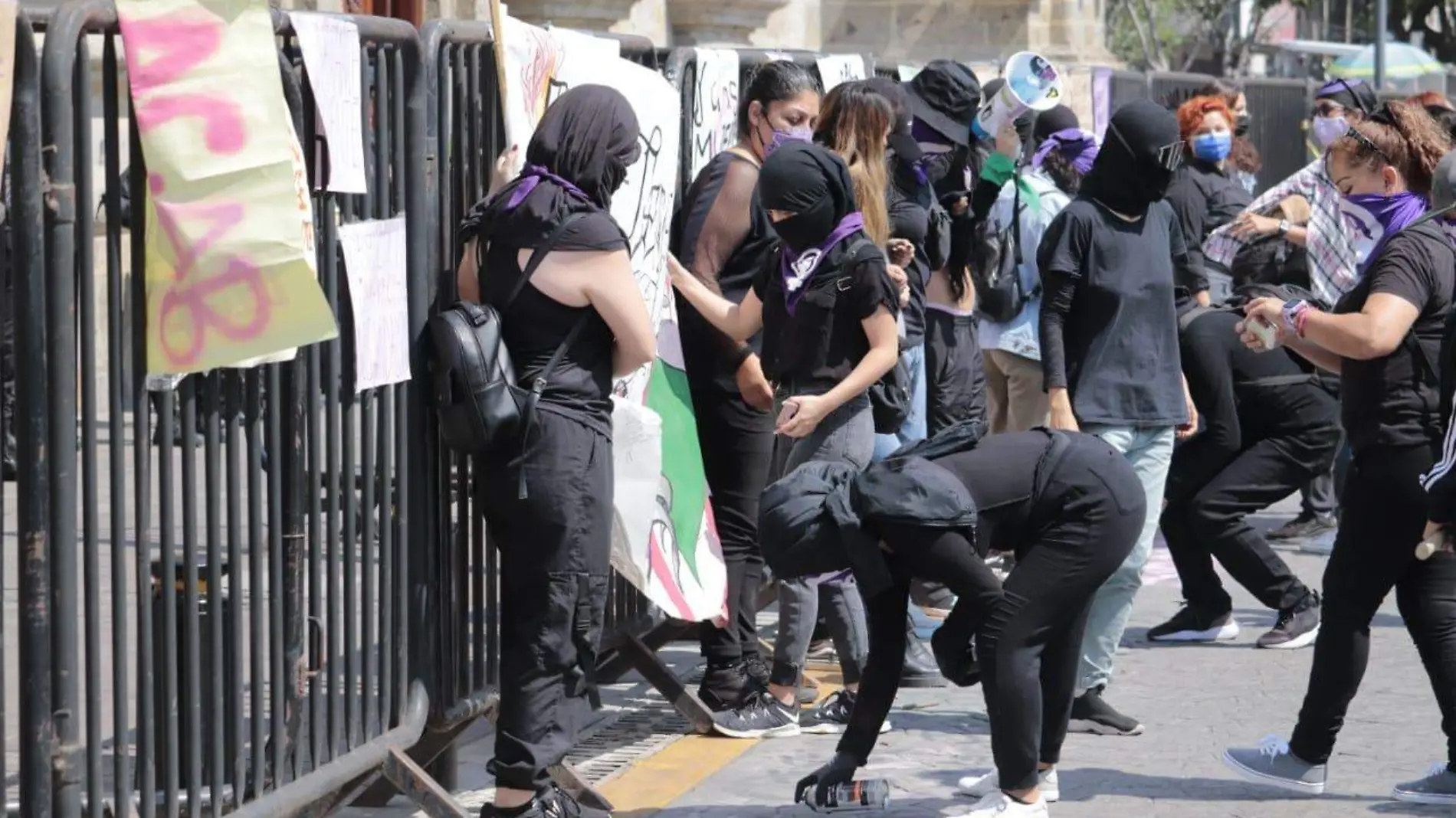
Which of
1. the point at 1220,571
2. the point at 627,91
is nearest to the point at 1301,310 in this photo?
the point at 627,91

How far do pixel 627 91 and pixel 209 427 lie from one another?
2.13 meters

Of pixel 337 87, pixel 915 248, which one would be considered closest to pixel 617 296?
pixel 337 87

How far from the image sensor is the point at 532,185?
16.8ft

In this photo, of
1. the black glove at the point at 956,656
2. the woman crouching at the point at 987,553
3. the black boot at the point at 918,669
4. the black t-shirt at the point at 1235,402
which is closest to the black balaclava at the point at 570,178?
the woman crouching at the point at 987,553

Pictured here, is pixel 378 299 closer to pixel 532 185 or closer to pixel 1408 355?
pixel 532 185

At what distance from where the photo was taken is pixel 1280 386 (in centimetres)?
836

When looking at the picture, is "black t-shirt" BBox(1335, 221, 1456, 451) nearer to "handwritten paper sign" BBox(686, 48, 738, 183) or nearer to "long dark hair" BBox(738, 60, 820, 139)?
"long dark hair" BBox(738, 60, 820, 139)

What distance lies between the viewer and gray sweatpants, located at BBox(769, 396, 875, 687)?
632 centimetres

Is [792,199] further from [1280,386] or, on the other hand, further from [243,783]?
[1280,386]

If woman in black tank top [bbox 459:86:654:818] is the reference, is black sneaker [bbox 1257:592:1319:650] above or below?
below

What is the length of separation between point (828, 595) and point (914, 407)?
123cm

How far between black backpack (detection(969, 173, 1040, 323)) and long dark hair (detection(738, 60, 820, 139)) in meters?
1.97

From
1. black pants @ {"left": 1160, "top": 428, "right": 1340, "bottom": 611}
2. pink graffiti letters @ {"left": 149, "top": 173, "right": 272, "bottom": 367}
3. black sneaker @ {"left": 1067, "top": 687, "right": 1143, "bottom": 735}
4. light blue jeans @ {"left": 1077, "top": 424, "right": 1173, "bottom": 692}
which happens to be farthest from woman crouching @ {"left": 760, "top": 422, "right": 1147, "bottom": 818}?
black pants @ {"left": 1160, "top": 428, "right": 1340, "bottom": 611}

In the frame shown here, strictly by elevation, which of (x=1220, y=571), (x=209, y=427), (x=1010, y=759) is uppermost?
(x=209, y=427)
